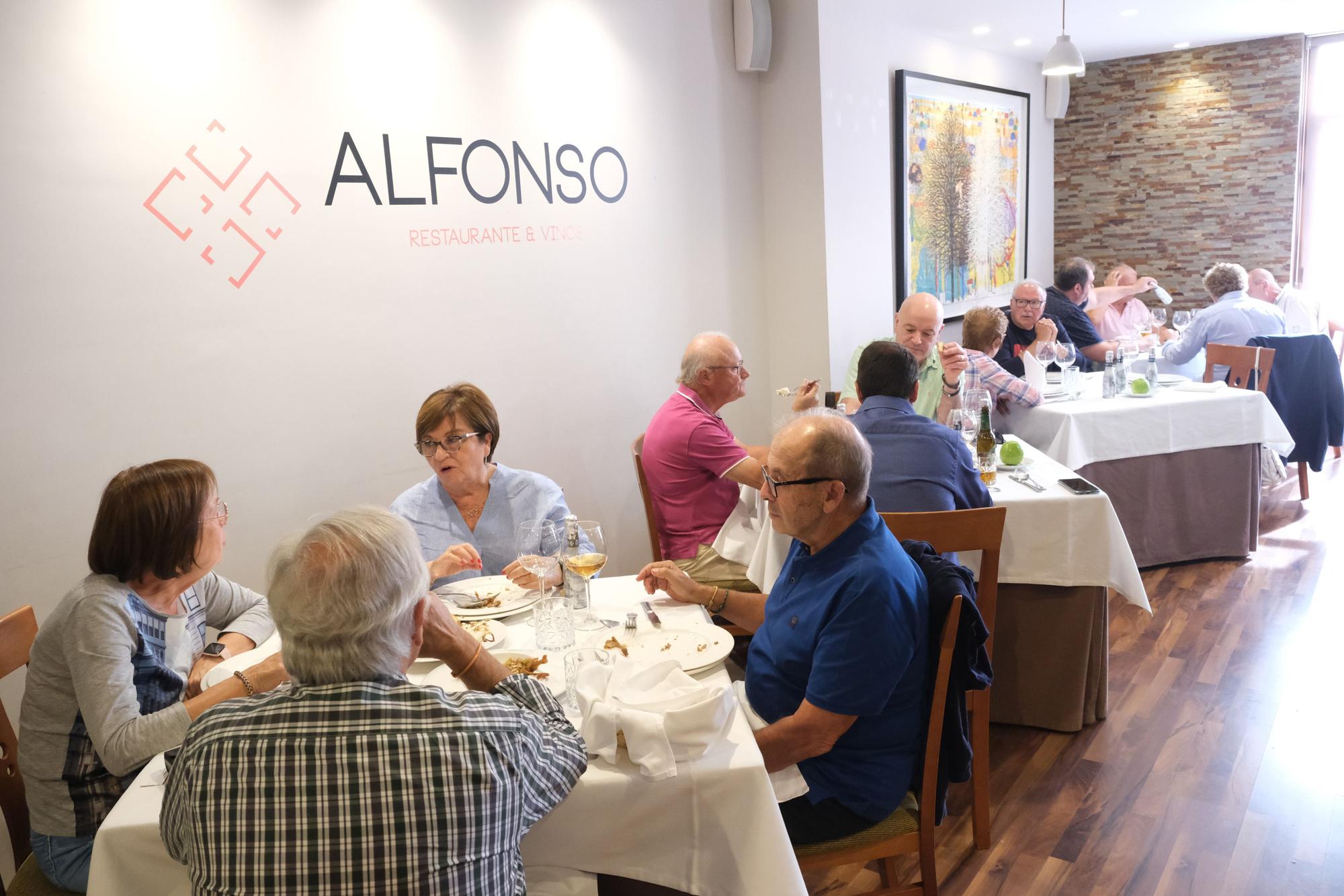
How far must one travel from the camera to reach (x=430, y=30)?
3.63 metres

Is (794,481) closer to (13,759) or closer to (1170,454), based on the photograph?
(13,759)

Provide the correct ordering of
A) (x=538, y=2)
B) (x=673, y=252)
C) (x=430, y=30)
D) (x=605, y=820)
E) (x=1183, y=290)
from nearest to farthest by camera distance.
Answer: (x=605, y=820) < (x=430, y=30) < (x=538, y=2) < (x=673, y=252) < (x=1183, y=290)

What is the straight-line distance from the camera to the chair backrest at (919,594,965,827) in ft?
6.44

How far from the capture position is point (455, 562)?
101 inches

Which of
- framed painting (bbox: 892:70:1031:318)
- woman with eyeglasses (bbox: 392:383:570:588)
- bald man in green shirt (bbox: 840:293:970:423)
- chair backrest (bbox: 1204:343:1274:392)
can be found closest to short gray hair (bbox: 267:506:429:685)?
woman with eyeglasses (bbox: 392:383:570:588)

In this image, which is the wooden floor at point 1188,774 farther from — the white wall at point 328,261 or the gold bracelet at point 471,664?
the white wall at point 328,261

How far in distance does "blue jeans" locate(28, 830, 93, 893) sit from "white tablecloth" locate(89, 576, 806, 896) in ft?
1.18

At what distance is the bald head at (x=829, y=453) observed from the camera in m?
2.01

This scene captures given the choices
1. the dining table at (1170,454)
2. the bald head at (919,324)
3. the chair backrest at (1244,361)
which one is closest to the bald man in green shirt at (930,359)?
the bald head at (919,324)

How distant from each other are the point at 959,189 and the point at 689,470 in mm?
3958

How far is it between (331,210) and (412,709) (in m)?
2.52

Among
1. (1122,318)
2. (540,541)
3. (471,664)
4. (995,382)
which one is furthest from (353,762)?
(1122,318)

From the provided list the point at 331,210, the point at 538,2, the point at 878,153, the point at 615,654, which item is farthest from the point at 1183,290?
the point at 615,654

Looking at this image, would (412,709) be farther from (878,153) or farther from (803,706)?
(878,153)
